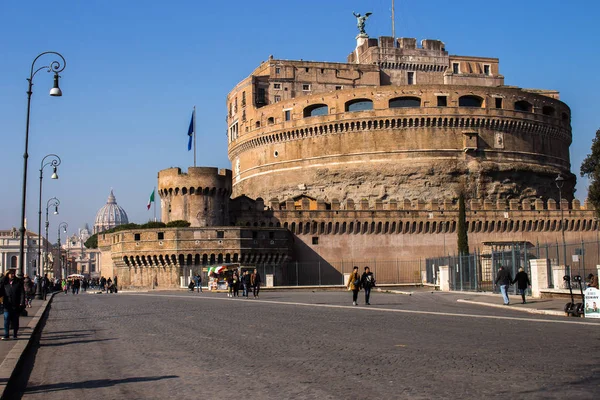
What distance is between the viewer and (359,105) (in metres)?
65.1

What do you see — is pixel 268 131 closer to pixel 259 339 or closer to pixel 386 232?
pixel 386 232

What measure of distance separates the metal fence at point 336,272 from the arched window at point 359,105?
14827 mm

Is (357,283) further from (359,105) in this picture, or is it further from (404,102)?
(404,102)

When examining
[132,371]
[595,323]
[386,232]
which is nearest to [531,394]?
[132,371]

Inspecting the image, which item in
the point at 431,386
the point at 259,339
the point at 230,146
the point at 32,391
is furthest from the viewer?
the point at 230,146

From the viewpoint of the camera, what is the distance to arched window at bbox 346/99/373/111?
6456cm

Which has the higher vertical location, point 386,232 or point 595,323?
point 386,232

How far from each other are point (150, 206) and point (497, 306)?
50.5m

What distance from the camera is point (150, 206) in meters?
68.8

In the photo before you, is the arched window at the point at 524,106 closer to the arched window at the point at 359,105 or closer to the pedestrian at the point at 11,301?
the arched window at the point at 359,105

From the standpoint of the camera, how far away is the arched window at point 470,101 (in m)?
65.0

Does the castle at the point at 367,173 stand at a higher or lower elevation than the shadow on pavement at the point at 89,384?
higher

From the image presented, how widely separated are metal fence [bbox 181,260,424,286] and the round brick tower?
5.93m

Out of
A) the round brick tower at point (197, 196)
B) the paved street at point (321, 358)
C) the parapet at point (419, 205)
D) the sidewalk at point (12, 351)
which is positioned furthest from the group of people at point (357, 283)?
the parapet at point (419, 205)
